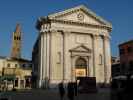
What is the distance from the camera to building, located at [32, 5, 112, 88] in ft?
144

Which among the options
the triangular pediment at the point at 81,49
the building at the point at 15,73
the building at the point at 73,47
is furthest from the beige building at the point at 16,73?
the triangular pediment at the point at 81,49

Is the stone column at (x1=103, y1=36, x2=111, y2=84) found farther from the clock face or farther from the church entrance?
the clock face

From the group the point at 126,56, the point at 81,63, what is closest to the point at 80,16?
the point at 81,63

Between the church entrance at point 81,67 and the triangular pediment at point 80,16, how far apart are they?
7187 mm

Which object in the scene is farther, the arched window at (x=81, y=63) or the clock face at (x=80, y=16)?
the clock face at (x=80, y=16)

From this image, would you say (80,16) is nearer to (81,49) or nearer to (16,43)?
(81,49)

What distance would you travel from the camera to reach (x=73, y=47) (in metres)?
45.9

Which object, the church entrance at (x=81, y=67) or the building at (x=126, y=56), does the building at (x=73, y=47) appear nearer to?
the church entrance at (x=81, y=67)

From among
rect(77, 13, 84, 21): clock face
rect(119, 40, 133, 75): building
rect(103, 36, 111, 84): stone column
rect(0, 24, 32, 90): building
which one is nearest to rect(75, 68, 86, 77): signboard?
rect(103, 36, 111, 84): stone column

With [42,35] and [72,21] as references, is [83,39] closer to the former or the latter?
[72,21]

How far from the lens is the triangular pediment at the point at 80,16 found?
150 ft

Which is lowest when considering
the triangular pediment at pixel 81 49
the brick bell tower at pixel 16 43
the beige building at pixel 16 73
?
the beige building at pixel 16 73

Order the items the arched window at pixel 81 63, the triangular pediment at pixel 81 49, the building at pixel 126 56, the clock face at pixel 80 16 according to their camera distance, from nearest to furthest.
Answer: the triangular pediment at pixel 81 49, the arched window at pixel 81 63, the clock face at pixel 80 16, the building at pixel 126 56

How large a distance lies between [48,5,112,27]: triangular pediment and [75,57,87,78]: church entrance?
7187mm
